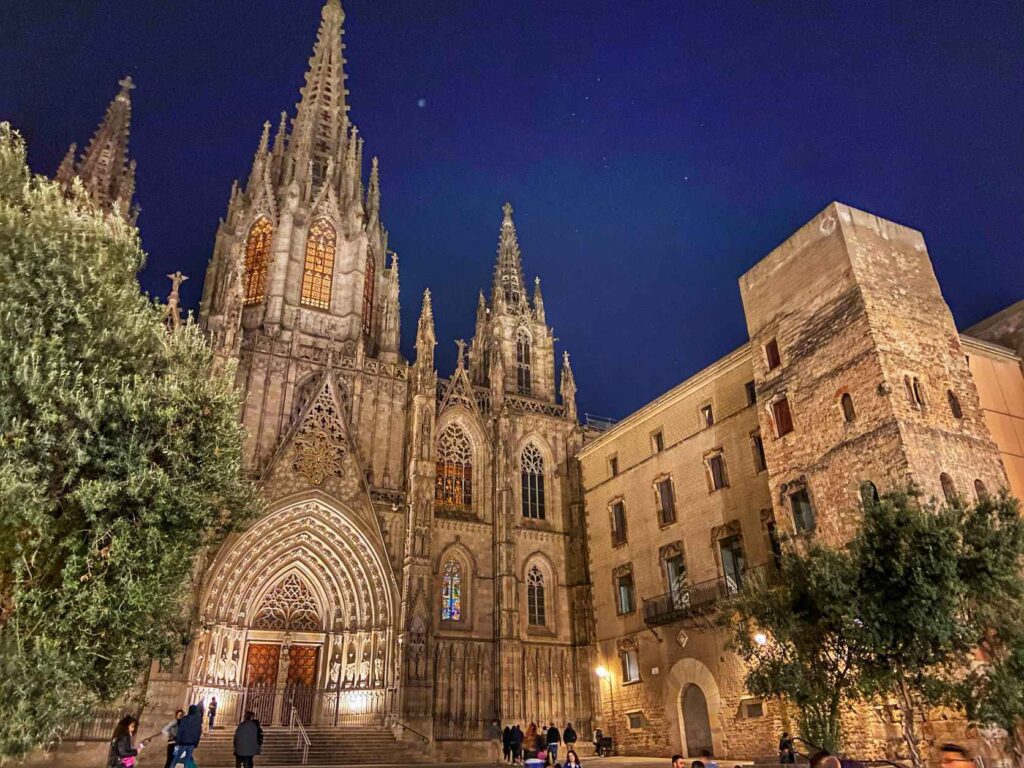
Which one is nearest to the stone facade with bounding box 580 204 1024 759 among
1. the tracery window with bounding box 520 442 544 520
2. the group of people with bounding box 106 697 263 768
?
the tracery window with bounding box 520 442 544 520

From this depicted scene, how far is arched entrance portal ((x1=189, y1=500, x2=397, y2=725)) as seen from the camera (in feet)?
75.8

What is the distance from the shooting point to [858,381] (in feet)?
57.6

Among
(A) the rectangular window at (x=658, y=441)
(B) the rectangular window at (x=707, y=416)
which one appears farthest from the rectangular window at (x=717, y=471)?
(A) the rectangular window at (x=658, y=441)

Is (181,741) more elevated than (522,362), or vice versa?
(522,362)

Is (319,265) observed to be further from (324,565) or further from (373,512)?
(324,565)

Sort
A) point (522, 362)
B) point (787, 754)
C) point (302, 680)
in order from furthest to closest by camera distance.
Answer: point (522, 362) → point (302, 680) → point (787, 754)

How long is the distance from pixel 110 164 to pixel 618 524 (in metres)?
30.4

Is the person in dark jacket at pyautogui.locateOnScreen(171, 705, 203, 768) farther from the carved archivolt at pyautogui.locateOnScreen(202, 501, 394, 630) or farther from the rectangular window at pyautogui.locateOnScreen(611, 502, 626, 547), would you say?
the rectangular window at pyautogui.locateOnScreen(611, 502, 626, 547)

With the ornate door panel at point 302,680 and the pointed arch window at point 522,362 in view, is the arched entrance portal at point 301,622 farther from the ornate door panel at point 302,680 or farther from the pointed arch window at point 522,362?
the pointed arch window at point 522,362

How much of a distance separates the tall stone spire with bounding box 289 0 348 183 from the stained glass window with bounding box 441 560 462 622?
66.8ft

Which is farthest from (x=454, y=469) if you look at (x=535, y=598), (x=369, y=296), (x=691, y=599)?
(x=691, y=599)

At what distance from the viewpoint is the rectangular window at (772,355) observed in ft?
68.1

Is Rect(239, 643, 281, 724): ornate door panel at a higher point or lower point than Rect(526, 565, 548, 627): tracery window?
lower

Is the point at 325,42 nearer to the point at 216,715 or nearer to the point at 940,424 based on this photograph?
the point at 216,715
